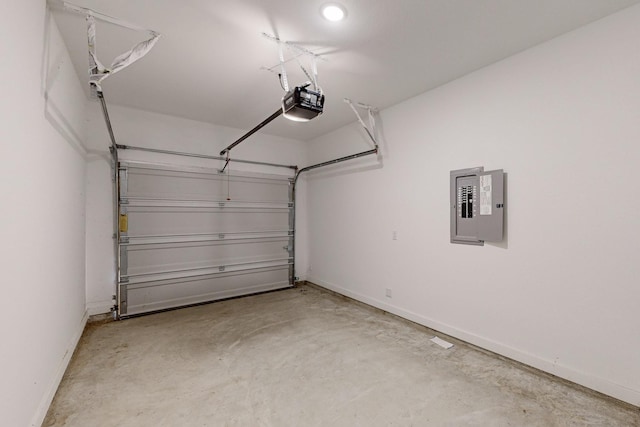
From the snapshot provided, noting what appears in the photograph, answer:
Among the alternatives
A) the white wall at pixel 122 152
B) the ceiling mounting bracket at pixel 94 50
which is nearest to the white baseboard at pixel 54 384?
the white wall at pixel 122 152

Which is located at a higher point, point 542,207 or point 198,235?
point 542,207

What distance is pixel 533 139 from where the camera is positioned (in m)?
2.33

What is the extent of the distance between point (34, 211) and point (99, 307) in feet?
7.75

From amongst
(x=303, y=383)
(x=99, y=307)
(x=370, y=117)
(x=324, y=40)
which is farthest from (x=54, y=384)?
(x=370, y=117)

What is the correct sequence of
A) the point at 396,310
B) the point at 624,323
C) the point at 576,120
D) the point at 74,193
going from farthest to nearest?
the point at 396,310 → the point at 74,193 → the point at 576,120 → the point at 624,323

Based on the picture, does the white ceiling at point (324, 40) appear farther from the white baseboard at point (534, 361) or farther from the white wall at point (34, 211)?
the white baseboard at point (534, 361)

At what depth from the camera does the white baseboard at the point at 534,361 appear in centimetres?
190

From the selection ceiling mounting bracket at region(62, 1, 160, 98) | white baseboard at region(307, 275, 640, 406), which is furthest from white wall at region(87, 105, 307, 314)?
white baseboard at region(307, 275, 640, 406)

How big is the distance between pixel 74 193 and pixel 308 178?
346 centimetres

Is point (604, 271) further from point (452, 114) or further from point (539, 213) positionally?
point (452, 114)

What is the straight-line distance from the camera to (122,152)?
3.67 metres

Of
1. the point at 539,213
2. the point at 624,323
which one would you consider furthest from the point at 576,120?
the point at 624,323

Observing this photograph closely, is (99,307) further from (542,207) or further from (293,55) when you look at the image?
(542,207)

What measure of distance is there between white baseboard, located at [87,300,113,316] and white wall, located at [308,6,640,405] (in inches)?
146
